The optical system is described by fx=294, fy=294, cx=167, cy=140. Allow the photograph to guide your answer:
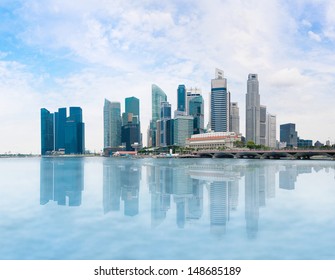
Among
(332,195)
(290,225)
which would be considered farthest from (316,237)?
(332,195)

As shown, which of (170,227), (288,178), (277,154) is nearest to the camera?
(170,227)

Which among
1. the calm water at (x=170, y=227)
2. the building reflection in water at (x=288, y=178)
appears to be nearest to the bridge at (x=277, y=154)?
the building reflection in water at (x=288, y=178)

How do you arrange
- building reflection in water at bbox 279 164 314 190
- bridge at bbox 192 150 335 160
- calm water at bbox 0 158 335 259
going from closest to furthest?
1. calm water at bbox 0 158 335 259
2. building reflection in water at bbox 279 164 314 190
3. bridge at bbox 192 150 335 160

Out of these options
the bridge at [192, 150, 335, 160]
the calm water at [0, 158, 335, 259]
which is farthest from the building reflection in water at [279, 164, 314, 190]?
the bridge at [192, 150, 335, 160]

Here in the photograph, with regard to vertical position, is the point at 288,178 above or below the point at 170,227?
below

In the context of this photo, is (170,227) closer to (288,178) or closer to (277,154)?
(288,178)

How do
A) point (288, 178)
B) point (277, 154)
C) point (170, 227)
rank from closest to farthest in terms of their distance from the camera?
point (170, 227) < point (288, 178) < point (277, 154)

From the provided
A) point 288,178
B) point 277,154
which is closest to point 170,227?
point 288,178

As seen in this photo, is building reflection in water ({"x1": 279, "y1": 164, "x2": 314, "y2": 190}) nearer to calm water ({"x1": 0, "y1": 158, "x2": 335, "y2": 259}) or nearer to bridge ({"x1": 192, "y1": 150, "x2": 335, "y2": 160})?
calm water ({"x1": 0, "y1": 158, "x2": 335, "y2": 259})

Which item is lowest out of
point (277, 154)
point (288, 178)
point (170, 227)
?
point (277, 154)

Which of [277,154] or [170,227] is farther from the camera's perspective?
[277,154]
